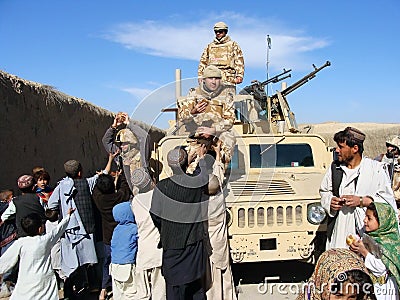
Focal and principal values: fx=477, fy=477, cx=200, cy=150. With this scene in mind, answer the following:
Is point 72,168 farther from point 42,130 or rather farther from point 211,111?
point 42,130

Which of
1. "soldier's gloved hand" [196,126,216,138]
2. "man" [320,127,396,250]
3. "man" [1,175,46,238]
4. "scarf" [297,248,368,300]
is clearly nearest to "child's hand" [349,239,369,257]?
"scarf" [297,248,368,300]

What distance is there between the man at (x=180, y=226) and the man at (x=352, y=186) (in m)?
1.00

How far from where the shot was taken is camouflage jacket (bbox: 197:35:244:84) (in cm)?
663

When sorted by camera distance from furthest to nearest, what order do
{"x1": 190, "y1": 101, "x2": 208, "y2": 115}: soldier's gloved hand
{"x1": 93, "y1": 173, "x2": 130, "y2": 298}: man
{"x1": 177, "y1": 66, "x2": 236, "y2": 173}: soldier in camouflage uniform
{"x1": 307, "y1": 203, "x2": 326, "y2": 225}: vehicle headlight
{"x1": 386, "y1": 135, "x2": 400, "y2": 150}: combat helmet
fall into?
{"x1": 386, "y1": 135, "x2": 400, "y2": 150}: combat helmet → {"x1": 190, "y1": 101, "x2": 208, "y2": 115}: soldier's gloved hand → {"x1": 177, "y1": 66, "x2": 236, "y2": 173}: soldier in camouflage uniform → {"x1": 93, "y1": 173, "x2": 130, "y2": 298}: man → {"x1": 307, "y1": 203, "x2": 326, "y2": 225}: vehicle headlight

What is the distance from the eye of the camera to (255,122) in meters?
6.65

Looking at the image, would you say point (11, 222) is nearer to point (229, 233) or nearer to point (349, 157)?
point (229, 233)

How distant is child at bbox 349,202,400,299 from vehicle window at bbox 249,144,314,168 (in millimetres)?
2799

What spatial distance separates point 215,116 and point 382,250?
2.71 metres

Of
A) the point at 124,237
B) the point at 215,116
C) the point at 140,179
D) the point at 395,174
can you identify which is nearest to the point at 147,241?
the point at 124,237

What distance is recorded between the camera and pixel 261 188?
15.6ft

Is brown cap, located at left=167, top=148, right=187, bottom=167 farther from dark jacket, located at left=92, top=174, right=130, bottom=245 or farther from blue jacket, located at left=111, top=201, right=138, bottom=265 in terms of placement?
dark jacket, located at left=92, top=174, right=130, bottom=245

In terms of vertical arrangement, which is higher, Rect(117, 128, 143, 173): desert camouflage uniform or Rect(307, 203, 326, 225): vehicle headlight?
Rect(117, 128, 143, 173): desert camouflage uniform

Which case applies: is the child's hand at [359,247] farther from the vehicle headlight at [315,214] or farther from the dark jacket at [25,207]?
the dark jacket at [25,207]

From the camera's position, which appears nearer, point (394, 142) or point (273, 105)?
point (394, 142)
